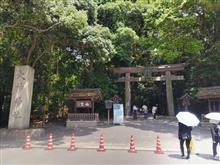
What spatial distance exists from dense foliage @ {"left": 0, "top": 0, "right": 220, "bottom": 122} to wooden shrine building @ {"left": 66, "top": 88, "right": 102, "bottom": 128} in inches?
100.0

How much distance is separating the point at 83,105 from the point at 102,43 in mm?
6749

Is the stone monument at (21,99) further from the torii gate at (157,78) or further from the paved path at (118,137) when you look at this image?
the torii gate at (157,78)

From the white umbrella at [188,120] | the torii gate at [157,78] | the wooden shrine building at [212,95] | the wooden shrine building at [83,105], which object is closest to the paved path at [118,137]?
the wooden shrine building at [83,105]

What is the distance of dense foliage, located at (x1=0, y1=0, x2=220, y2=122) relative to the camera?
19547 mm

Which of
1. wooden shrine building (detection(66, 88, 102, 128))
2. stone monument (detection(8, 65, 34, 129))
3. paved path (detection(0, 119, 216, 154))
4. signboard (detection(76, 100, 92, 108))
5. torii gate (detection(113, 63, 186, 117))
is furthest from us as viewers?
torii gate (detection(113, 63, 186, 117))

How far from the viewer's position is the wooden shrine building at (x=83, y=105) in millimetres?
24527

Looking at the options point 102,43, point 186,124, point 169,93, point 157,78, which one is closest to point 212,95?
point 169,93

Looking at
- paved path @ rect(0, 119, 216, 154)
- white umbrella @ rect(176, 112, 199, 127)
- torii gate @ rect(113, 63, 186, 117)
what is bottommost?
paved path @ rect(0, 119, 216, 154)

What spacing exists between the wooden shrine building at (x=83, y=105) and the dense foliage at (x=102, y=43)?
2.54 m

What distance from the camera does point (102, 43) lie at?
70.2 feet

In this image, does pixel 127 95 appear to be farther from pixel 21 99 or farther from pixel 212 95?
pixel 21 99

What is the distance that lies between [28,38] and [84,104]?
7386 millimetres

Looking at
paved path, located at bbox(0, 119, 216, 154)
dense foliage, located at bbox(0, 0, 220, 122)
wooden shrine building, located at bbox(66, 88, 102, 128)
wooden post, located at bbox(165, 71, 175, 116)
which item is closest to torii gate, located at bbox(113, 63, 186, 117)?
wooden post, located at bbox(165, 71, 175, 116)

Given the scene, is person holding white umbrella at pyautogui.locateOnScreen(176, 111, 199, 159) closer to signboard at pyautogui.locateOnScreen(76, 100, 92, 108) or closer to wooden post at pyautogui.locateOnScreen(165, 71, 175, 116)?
signboard at pyautogui.locateOnScreen(76, 100, 92, 108)
